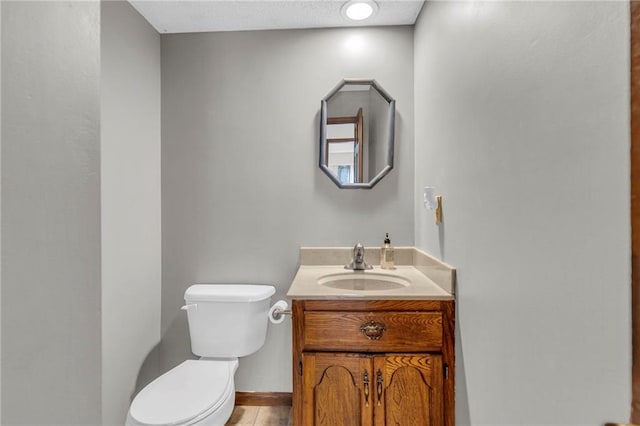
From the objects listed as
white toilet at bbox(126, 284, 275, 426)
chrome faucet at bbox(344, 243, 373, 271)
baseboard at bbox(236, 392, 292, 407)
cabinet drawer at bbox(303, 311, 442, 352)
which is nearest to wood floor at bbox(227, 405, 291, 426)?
baseboard at bbox(236, 392, 292, 407)

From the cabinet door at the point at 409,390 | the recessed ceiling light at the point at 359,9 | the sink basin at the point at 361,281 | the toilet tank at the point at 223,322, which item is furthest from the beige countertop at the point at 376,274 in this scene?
the recessed ceiling light at the point at 359,9

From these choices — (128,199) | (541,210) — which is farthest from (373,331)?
(128,199)

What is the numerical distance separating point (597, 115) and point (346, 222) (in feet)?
4.70

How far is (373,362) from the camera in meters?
1.26

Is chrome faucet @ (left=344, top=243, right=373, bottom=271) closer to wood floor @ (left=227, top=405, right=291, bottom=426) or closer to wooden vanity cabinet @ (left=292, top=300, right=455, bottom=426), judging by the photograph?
wooden vanity cabinet @ (left=292, top=300, right=455, bottom=426)

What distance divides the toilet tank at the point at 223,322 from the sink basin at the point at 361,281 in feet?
1.39

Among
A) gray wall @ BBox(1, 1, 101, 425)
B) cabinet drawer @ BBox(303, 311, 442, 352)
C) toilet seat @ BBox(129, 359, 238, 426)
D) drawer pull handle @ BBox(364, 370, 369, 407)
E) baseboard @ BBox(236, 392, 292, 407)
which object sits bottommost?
baseboard @ BBox(236, 392, 292, 407)

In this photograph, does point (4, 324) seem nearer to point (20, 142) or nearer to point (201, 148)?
point (20, 142)

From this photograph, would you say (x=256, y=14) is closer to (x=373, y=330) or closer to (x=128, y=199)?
(x=128, y=199)

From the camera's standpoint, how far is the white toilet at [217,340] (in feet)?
4.56

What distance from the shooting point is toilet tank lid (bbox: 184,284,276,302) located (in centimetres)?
171

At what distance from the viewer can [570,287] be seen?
0.63 m

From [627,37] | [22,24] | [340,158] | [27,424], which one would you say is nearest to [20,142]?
[22,24]

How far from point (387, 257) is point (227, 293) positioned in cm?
96
